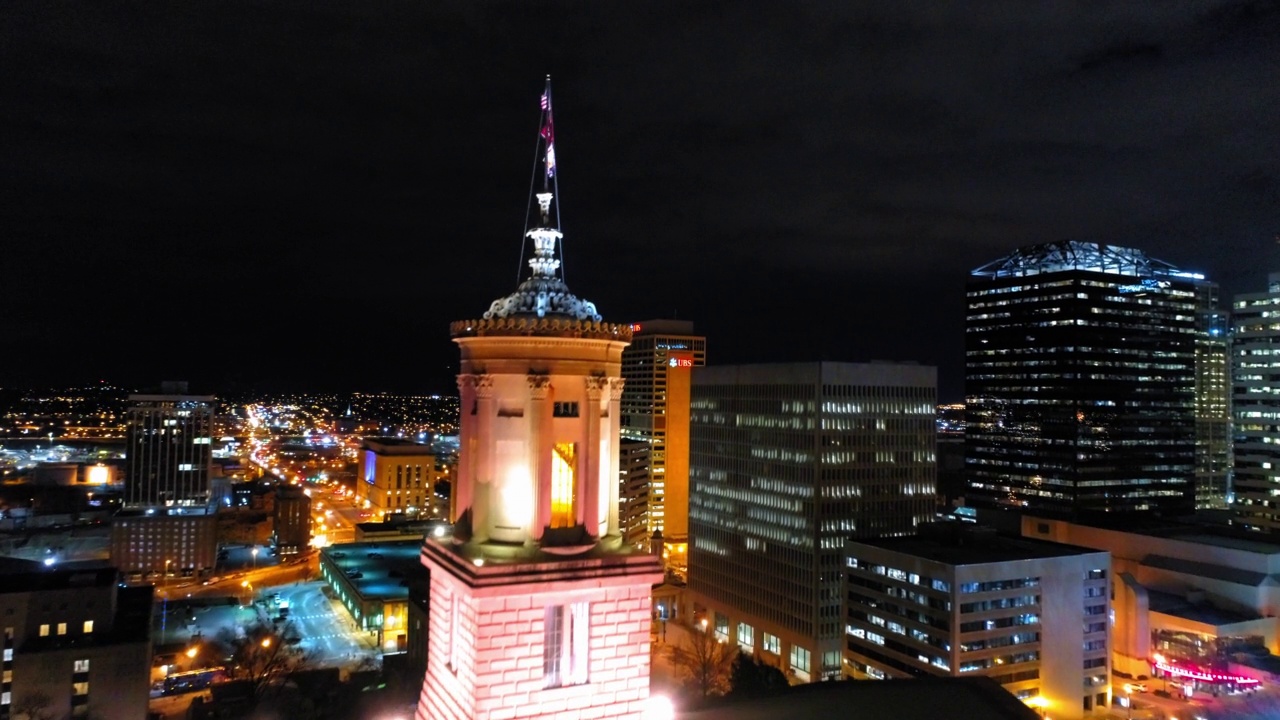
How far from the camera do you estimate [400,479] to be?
17362cm

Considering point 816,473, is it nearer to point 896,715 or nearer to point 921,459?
point 921,459

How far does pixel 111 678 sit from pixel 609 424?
65.5m

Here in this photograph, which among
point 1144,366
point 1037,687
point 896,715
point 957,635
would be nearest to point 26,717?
point 896,715

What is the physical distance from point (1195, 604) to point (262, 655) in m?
97.8

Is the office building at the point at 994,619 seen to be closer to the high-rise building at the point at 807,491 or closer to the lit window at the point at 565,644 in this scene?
the high-rise building at the point at 807,491

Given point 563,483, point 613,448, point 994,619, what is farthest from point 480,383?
point 994,619

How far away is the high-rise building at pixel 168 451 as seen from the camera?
456ft

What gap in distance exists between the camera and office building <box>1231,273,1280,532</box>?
124 meters

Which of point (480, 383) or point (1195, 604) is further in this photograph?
point (1195, 604)

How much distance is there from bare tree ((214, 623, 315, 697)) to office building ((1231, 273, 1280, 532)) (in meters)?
133

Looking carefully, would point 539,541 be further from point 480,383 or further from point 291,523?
point 291,523

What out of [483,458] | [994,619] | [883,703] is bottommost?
Result: [994,619]

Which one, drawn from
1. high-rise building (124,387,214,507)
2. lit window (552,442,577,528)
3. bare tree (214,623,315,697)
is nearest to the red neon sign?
bare tree (214,623,315,697)

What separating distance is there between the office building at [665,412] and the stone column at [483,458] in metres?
130
